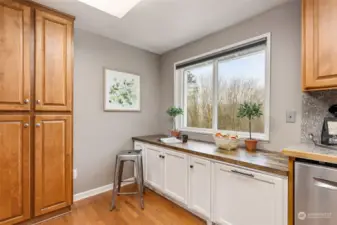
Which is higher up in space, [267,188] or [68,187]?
[267,188]

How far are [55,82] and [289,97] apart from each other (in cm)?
244

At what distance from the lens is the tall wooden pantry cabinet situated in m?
1.69

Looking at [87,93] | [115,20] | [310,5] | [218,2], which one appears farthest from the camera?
[87,93]

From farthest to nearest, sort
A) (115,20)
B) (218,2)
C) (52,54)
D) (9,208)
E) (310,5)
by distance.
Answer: (115,20) → (52,54) → (218,2) → (9,208) → (310,5)

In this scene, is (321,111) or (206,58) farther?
(206,58)

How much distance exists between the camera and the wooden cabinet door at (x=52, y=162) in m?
1.87

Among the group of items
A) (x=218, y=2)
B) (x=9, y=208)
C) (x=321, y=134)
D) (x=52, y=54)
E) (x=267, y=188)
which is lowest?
(x=9, y=208)

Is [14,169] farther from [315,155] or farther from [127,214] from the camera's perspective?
[315,155]

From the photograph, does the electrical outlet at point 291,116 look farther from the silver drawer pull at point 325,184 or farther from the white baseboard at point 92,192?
the white baseboard at point 92,192

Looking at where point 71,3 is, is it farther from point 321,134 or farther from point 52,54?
point 321,134

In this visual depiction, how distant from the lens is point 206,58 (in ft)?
8.56

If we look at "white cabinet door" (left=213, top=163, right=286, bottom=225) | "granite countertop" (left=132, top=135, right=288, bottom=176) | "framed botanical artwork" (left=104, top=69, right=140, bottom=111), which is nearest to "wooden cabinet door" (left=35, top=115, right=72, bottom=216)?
"framed botanical artwork" (left=104, top=69, right=140, bottom=111)

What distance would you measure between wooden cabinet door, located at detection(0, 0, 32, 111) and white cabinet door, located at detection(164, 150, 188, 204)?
164 cm

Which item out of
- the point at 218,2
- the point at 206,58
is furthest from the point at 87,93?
the point at 218,2
